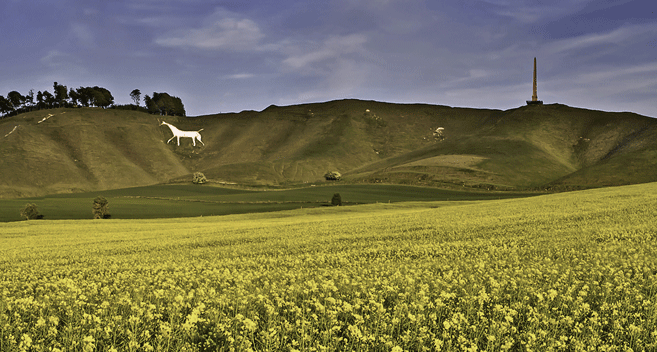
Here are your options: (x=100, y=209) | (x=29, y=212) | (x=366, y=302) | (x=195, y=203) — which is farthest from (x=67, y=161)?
(x=366, y=302)

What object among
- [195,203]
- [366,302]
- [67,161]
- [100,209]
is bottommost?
[195,203]

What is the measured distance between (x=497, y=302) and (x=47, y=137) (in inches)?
8140

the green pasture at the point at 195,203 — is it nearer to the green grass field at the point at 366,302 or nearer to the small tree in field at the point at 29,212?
the small tree in field at the point at 29,212

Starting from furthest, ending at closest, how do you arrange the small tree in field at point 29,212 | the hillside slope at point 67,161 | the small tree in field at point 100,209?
the hillside slope at point 67,161, the small tree in field at point 100,209, the small tree in field at point 29,212

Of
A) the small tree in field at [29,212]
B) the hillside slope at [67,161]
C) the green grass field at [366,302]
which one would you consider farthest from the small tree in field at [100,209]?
the hillside slope at [67,161]

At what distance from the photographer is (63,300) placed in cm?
969

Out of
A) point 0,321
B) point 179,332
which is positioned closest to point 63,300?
point 0,321

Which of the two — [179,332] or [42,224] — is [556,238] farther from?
[42,224]

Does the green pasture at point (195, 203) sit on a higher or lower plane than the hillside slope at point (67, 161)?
lower

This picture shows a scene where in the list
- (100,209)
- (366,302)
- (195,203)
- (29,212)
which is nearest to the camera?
(366,302)

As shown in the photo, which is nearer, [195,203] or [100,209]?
[100,209]

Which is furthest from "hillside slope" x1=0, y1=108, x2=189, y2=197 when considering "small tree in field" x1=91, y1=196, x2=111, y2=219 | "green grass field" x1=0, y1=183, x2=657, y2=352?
"green grass field" x1=0, y1=183, x2=657, y2=352

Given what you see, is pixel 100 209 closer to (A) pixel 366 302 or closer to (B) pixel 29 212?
(B) pixel 29 212

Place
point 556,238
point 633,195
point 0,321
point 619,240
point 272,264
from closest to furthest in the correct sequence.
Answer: point 0,321
point 272,264
point 619,240
point 556,238
point 633,195
